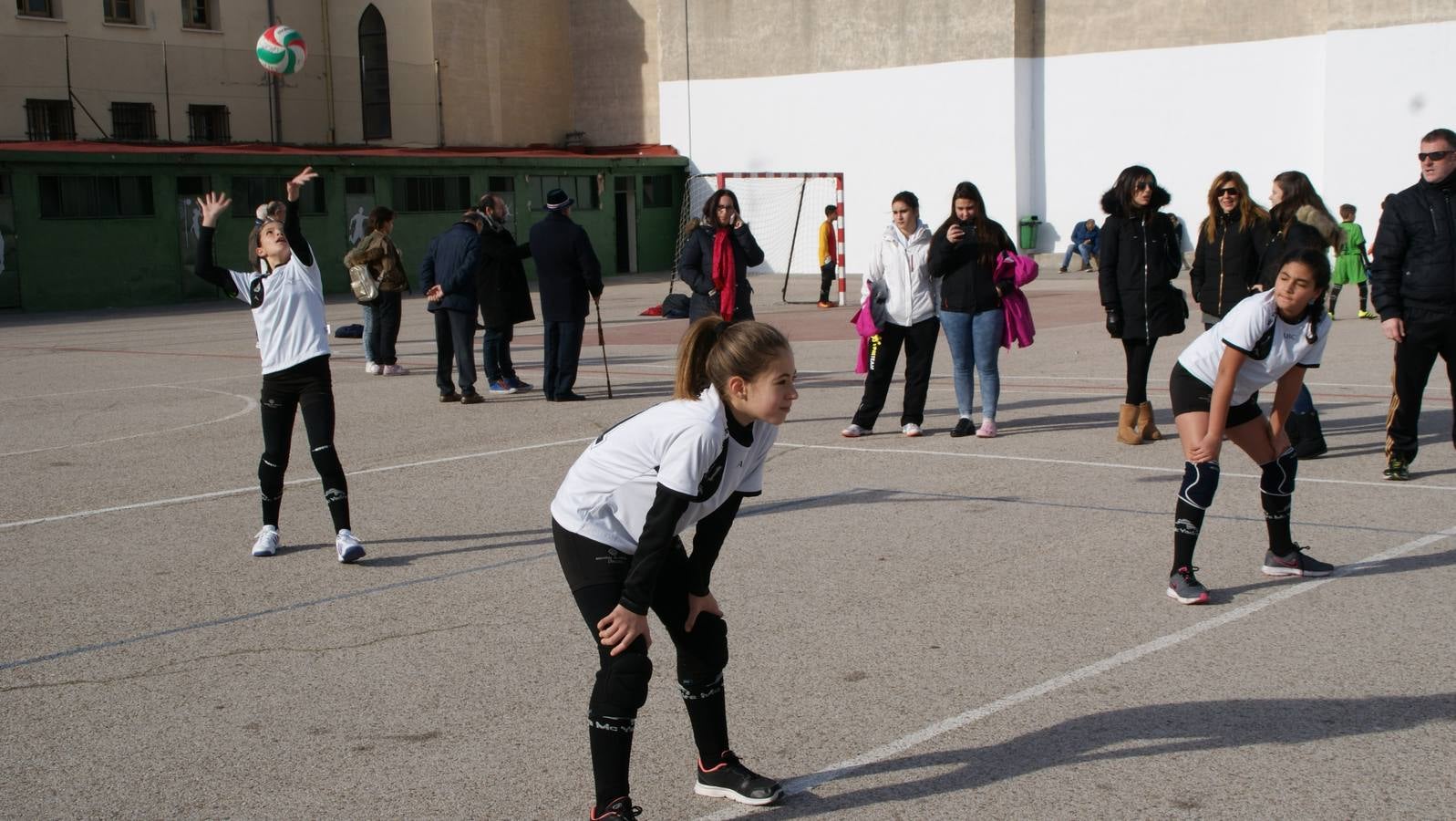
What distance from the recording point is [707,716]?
167 inches

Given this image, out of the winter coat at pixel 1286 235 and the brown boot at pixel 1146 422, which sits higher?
the winter coat at pixel 1286 235

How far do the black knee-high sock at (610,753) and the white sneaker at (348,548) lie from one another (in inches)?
146

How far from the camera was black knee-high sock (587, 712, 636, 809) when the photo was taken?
3945 millimetres

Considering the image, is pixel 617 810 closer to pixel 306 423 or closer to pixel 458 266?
pixel 306 423

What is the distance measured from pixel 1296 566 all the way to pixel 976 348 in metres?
4.72

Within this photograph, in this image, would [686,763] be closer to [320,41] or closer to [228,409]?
[228,409]

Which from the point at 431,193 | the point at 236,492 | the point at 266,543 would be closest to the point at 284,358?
the point at 266,543

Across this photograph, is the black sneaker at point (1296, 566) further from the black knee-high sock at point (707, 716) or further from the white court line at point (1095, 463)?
the black knee-high sock at point (707, 716)

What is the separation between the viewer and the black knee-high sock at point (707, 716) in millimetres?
4199

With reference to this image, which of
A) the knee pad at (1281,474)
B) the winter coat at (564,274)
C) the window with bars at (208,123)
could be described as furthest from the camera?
the window with bars at (208,123)

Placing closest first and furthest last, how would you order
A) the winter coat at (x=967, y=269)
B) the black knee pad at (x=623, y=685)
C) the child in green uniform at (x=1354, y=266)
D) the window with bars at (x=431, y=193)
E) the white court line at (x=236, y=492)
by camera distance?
the black knee pad at (x=623, y=685)
the white court line at (x=236, y=492)
the winter coat at (x=967, y=269)
the child in green uniform at (x=1354, y=266)
the window with bars at (x=431, y=193)

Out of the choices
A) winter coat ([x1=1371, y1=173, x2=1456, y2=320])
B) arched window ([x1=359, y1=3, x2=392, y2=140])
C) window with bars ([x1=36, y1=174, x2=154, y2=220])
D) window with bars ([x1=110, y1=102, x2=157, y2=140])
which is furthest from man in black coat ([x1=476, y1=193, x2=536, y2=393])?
arched window ([x1=359, y1=3, x2=392, y2=140])

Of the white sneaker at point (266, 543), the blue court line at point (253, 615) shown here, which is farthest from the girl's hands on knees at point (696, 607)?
the white sneaker at point (266, 543)

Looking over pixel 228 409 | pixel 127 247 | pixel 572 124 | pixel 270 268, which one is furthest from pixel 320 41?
pixel 270 268
